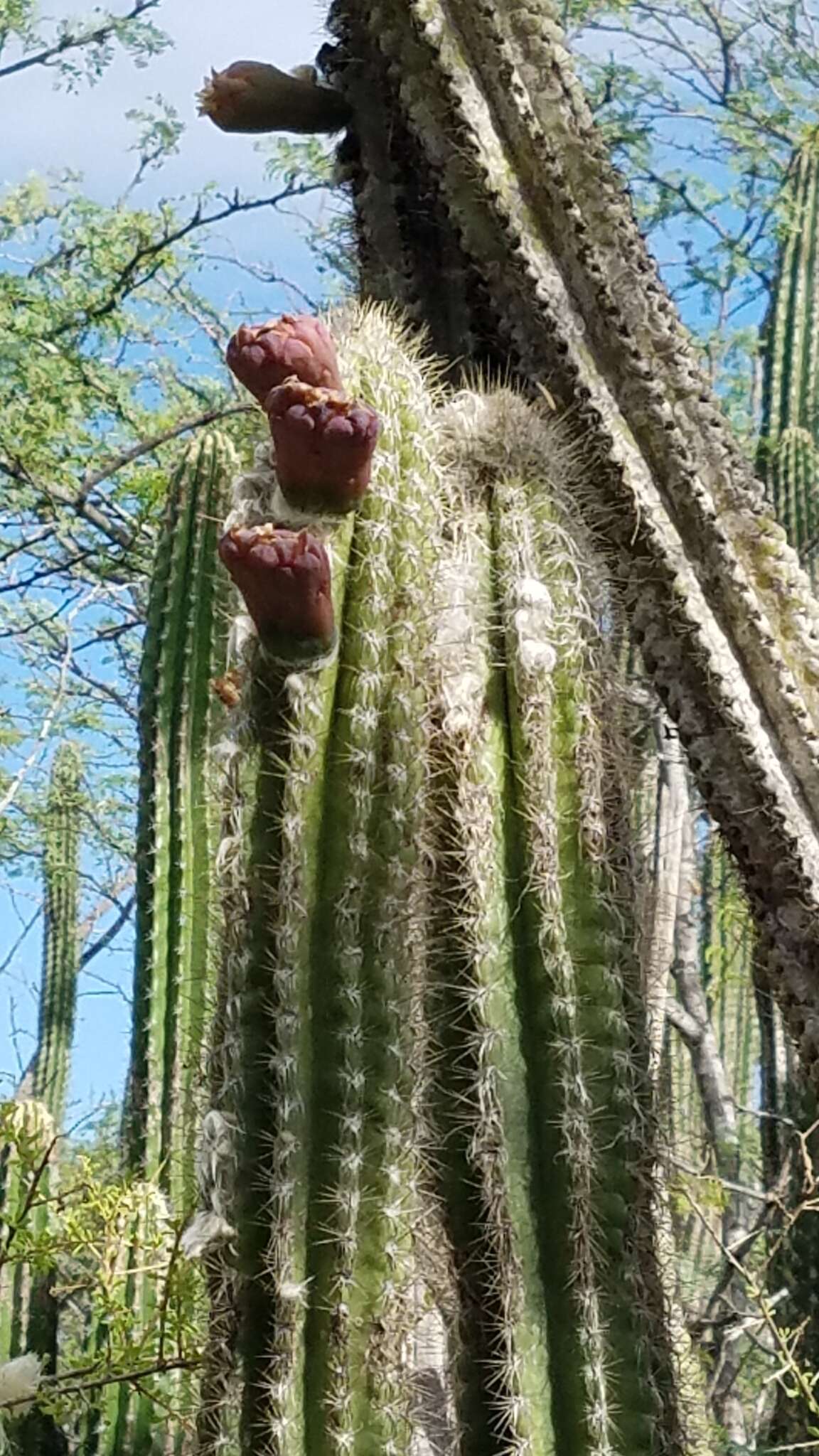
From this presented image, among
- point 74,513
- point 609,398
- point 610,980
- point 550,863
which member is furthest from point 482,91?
point 74,513

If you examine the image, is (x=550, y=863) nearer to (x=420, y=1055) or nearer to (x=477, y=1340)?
(x=420, y=1055)

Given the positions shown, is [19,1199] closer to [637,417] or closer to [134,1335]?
[134,1335]

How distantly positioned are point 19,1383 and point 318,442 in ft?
3.01

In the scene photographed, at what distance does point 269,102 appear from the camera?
2.02 m

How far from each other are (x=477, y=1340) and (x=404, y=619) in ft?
2.22

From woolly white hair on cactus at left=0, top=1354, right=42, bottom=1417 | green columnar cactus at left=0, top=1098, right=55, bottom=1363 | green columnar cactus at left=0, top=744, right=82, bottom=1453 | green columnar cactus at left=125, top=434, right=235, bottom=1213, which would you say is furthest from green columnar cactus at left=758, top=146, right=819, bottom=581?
woolly white hair on cactus at left=0, top=1354, right=42, bottom=1417

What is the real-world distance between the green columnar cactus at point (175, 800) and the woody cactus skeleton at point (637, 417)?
3.59 feet

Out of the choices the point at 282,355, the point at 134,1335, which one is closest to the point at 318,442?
the point at 282,355

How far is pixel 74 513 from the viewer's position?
721 cm

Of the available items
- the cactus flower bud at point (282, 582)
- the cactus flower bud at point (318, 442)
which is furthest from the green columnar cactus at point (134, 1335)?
the cactus flower bud at point (318, 442)

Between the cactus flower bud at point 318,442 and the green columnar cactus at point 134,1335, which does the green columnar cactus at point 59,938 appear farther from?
the cactus flower bud at point 318,442

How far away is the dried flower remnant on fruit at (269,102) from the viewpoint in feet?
6.66

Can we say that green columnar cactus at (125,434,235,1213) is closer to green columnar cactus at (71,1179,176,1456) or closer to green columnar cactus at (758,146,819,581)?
green columnar cactus at (71,1179,176,1456)

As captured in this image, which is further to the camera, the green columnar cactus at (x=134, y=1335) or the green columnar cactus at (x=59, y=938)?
the green columnar cactus at (x=59, y=938)
